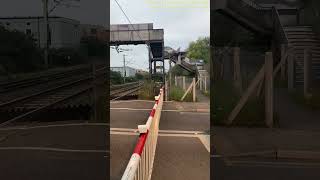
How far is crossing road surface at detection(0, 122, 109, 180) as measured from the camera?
3.32 metres

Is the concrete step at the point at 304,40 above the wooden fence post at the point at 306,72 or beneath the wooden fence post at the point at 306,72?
above

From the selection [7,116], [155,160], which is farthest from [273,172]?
[7,116]

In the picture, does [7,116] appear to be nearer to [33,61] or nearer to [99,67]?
[33,61]

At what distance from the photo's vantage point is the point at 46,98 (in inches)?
132

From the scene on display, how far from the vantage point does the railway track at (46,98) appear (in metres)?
3.25

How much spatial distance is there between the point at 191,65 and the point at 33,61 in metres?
20.2

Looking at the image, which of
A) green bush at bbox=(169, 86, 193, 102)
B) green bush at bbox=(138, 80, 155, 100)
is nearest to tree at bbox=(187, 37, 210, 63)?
green bush at bbox=(169, 86, 193, 102)

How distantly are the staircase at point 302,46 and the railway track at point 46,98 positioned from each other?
1187mm

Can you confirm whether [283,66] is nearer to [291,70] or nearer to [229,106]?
[291,70]

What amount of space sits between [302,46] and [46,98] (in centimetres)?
166

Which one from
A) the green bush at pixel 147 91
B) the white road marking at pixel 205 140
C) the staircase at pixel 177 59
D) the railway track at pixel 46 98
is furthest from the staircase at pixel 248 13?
the staircase at pixel 177 59

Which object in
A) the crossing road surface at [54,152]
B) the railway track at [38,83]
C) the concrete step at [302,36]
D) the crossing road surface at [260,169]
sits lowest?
the crossing road surface at [260,169]

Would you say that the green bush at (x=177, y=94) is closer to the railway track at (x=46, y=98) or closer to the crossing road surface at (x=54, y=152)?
the crossing road surface at (x=54, y=152)

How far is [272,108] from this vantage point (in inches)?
145
